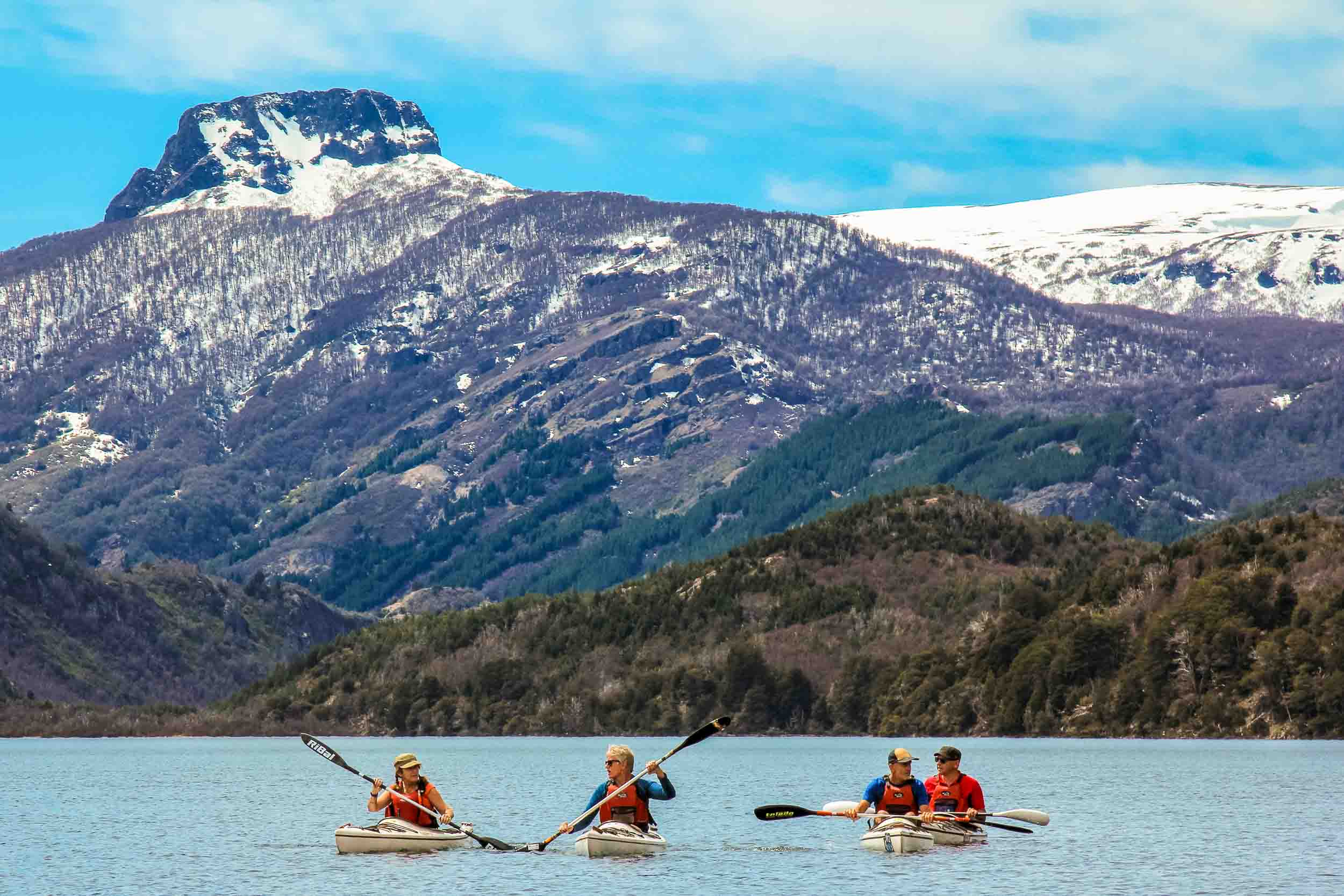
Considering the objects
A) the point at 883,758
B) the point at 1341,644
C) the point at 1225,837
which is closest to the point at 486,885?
the point at 1225,837

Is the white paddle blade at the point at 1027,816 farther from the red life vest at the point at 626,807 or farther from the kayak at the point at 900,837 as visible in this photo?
the red life vest at the point at 626,807

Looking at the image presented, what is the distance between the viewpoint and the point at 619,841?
259 feet

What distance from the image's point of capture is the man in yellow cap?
7956cm

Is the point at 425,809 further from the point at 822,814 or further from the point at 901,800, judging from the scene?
the point at 901,800

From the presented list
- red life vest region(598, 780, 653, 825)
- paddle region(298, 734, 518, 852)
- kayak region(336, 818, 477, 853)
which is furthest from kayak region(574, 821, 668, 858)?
kayak region(336, 818, 477, 853)

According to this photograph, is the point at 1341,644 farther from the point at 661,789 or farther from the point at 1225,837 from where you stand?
the point at 661,789

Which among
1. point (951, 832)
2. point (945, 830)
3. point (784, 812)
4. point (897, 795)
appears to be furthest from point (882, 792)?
point (784, 812)

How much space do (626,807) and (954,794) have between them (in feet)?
41.0

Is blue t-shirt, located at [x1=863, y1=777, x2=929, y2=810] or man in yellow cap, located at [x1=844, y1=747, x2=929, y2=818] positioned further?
blue t-shirt, located at [x1=863, y1=777, x2=929, y2=810]

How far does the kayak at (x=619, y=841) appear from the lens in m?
78.4

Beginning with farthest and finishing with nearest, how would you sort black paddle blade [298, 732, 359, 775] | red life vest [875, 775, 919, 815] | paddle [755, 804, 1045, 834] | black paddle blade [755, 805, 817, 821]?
black paddle blade [298, 732, 359, 775] < black paddle blade [755, 805, 817, 821] < red life vest [875, 775, 919, 815] < paddle [755, 804, 1045, 834]

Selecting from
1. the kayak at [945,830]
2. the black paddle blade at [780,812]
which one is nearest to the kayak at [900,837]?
the kayak at [945,830]

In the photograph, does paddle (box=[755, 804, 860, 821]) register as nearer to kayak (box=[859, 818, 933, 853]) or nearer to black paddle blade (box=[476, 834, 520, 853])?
kayak (box=[859, 818, 933, 853])

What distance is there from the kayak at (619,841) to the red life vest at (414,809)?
5909 millimetres
